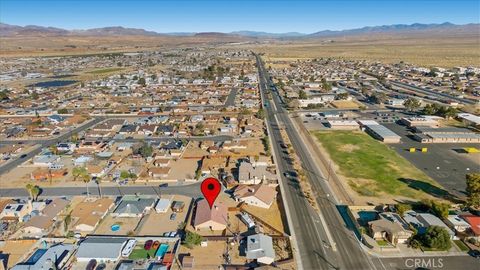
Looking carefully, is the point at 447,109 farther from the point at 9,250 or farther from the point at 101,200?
the point at 9,250

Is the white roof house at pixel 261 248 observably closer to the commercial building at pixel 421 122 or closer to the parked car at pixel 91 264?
the parked car at pixel 91 264

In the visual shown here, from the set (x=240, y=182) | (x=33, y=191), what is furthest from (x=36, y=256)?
(x=240, y=182)

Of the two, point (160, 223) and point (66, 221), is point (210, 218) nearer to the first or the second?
point (160, 223)

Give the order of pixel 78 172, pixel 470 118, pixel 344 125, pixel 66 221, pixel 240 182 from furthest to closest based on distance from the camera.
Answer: pixel 470 118 → pixel 344 125 → pixel 78 172 → pixel 240 182 → pixel 66 221

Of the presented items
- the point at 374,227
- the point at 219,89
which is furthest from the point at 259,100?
the point at 374,227

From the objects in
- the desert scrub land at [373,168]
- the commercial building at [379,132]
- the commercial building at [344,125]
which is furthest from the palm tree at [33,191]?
the commercial building at [379,132]
